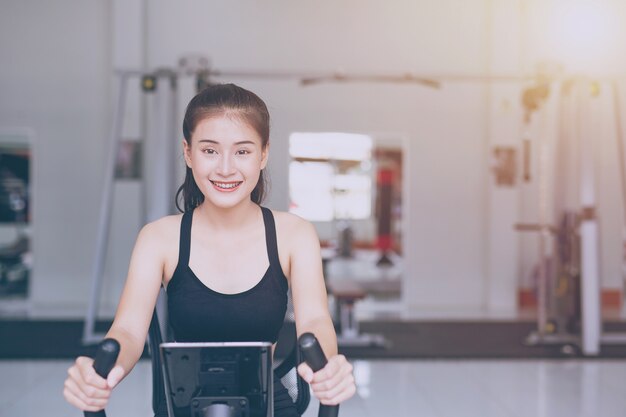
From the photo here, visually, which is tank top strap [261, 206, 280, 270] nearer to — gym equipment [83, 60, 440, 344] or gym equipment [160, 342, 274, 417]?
gym equipment [160, 342, 274, 417]

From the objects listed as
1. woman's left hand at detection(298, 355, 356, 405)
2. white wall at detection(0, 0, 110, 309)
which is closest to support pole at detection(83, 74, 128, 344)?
white wall at detection(0, 0, 110, 309)

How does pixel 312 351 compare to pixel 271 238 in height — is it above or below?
below

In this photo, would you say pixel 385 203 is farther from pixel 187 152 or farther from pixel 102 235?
pixel 187 152

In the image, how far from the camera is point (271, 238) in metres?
1.48

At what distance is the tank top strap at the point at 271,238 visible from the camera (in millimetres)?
1454

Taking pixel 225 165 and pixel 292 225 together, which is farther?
pixel 292 225

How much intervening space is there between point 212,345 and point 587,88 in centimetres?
468

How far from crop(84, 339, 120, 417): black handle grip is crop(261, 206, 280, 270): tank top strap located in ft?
1.60

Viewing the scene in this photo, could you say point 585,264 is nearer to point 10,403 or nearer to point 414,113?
point 414,113

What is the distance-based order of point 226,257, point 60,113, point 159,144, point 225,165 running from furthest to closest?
point 60,113
point 159,144
point 226,257
point 225,165

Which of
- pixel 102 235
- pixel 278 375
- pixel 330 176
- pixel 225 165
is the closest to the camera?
pixel 225 165

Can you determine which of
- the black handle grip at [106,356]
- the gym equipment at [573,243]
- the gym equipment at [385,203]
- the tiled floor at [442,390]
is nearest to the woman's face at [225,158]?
the black handle grip at [106,356]

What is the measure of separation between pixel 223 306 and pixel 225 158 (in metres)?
0.33

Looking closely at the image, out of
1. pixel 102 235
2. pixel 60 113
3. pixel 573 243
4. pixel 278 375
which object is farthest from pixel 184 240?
pixel 60 113
